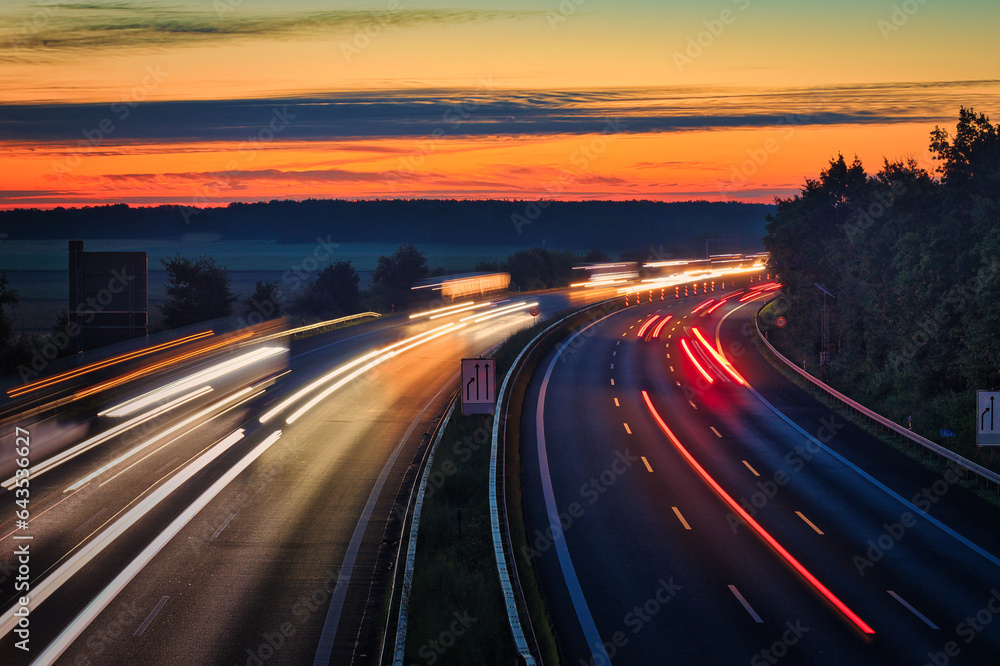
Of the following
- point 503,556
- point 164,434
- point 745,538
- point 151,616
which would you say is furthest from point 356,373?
point 151,616

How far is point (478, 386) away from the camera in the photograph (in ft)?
96.1

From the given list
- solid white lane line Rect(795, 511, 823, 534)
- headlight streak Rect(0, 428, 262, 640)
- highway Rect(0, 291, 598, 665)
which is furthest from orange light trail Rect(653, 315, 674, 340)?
headlight streak Rect(0, 428, 262, 640)

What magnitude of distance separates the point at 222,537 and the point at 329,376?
2440cm

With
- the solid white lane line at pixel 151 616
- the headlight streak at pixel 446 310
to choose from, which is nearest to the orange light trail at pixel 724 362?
the headlight streak at pixel 446 310

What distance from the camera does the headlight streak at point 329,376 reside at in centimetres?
3537

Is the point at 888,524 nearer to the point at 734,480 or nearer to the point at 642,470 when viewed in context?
the point at 734,480

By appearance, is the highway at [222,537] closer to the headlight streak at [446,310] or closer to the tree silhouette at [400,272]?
the headlight streak at [446,310]

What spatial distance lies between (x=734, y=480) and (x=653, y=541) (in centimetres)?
671

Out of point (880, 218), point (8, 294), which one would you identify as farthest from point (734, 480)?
point (8, 294)

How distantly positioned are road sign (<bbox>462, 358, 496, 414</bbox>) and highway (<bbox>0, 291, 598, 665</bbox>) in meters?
2.69

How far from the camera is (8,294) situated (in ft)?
165

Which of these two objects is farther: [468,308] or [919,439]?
[468,308]

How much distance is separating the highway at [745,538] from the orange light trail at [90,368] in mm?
19575

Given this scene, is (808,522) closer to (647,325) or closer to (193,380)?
(193,380)
